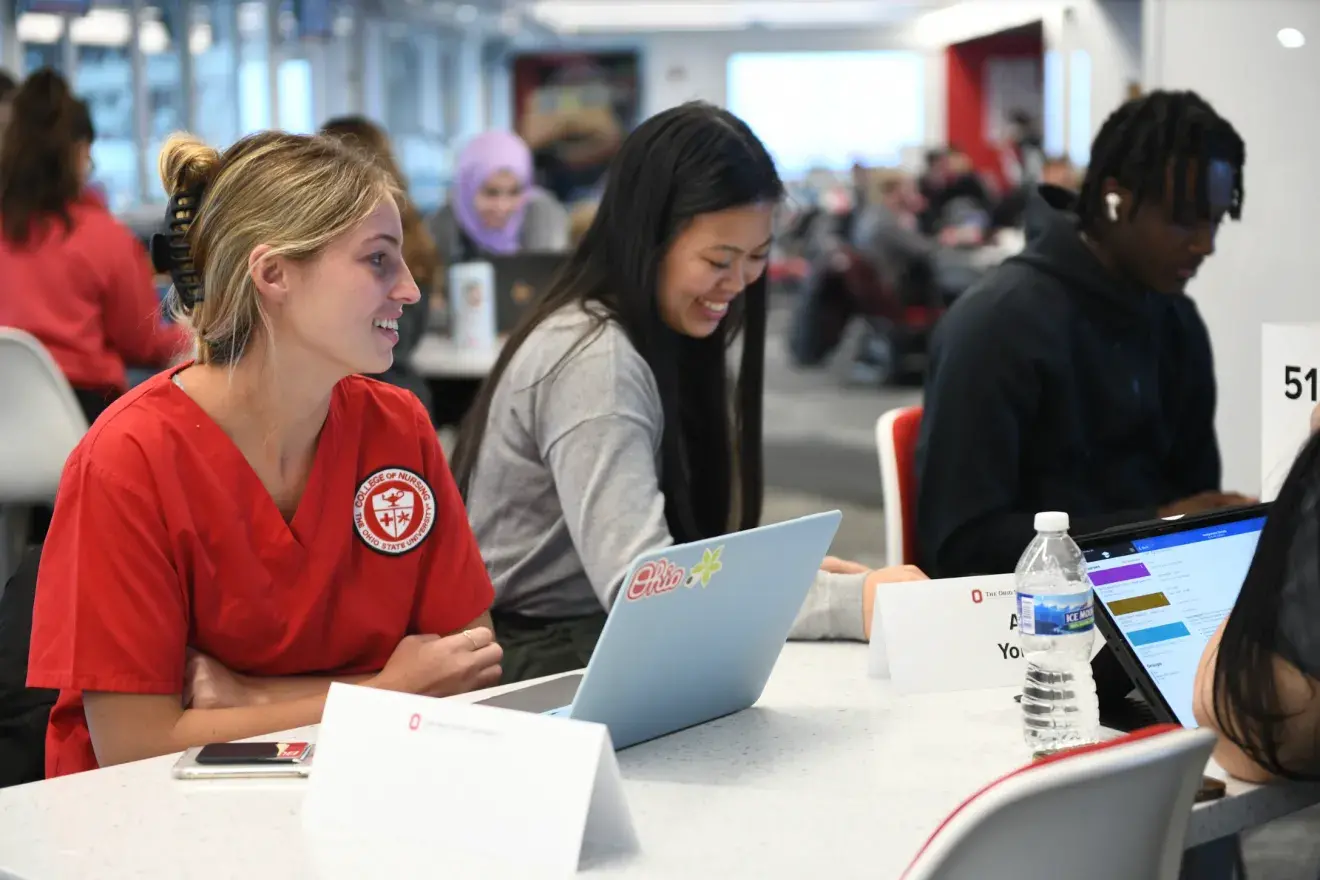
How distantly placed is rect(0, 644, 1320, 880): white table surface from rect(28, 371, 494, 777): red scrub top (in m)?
0.16

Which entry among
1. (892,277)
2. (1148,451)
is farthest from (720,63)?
(1148,451)

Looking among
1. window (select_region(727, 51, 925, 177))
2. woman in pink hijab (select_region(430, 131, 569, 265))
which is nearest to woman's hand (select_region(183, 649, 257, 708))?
woman in pink hijab (select_region(430, 131, 569, 265))

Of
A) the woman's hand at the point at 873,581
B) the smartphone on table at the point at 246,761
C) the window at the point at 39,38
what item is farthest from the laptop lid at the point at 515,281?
the window at the point at 39,38

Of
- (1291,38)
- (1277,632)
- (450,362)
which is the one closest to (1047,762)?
(1277,632)

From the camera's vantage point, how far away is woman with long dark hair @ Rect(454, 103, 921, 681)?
75.7 inches

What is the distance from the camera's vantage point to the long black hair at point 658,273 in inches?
79.6

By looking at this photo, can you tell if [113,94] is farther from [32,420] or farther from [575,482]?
[575,482]

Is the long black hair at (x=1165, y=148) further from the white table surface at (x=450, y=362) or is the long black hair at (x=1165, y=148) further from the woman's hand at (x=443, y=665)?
the white table surface at (x=450, y=362)

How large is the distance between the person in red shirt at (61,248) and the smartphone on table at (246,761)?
2.71m

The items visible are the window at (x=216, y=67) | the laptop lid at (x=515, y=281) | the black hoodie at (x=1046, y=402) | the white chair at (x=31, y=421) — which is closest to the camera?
the black hoodie at (x=1046, y=402)

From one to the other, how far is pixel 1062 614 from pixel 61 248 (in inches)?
129

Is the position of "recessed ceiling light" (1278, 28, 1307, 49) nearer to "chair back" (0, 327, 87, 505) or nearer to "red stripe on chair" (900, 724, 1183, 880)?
"red stripe on chair" (900, 724, 1183, 880)

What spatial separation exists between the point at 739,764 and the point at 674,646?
0.42ft

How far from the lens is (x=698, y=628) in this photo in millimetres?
1385
